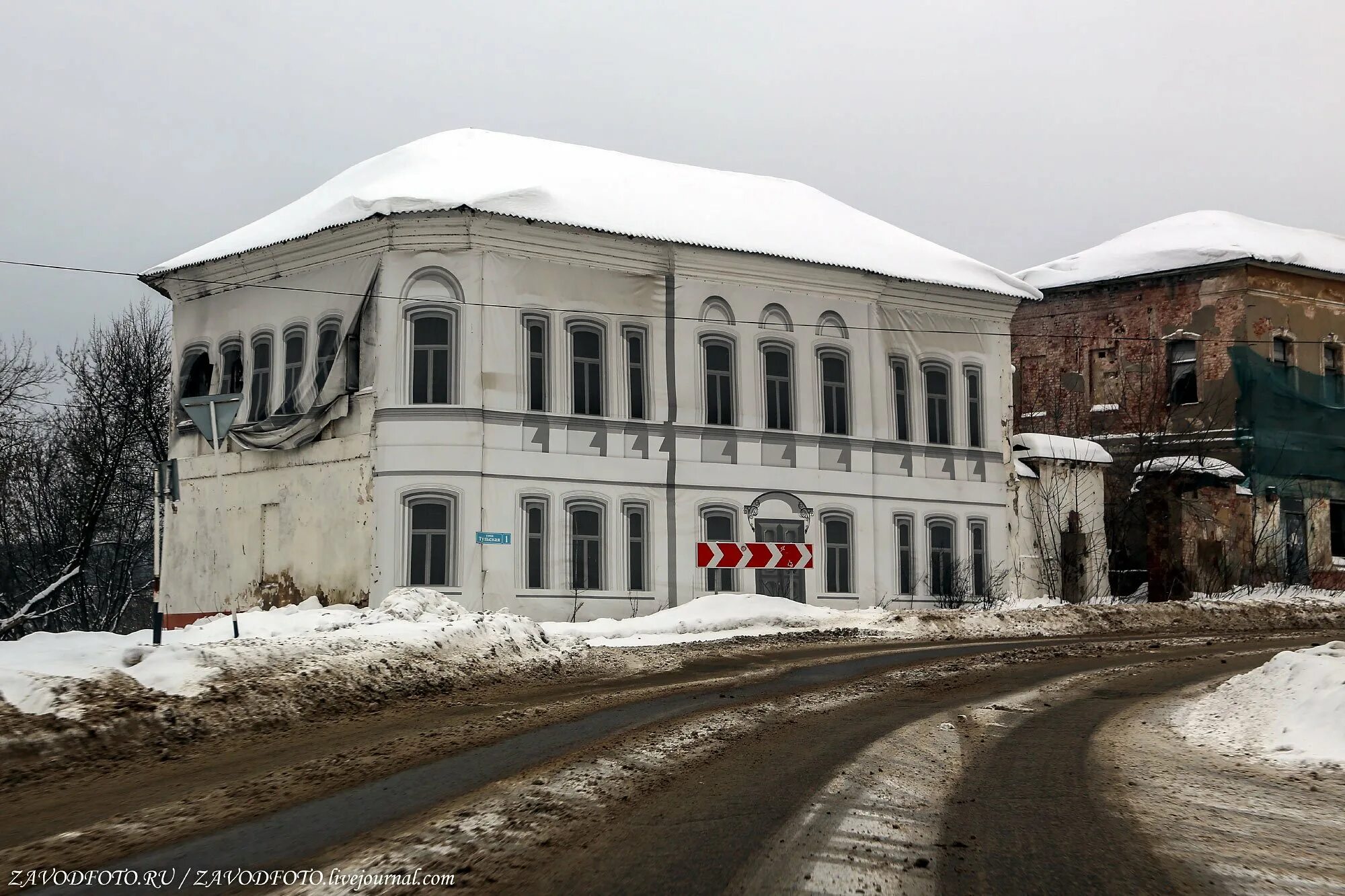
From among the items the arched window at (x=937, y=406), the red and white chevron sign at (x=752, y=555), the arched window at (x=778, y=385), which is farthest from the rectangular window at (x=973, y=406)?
the red and white chevron sign at (x=752, y=555)

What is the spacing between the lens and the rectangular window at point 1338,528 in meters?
42.3

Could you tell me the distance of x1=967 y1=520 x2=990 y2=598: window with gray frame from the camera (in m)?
32.7

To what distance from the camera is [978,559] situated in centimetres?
3306

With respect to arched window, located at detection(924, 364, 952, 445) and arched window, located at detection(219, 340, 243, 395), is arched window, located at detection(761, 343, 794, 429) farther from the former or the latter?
arched window, located at detection(219, 340, 243, 395)

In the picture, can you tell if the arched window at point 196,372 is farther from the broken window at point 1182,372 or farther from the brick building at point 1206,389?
the broken window at point 1182,372

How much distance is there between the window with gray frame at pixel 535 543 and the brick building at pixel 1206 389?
59.6 ft

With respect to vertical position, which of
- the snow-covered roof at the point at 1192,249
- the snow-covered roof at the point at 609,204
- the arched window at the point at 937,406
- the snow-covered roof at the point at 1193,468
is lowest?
the snow-covered roof at the point at 1193,468

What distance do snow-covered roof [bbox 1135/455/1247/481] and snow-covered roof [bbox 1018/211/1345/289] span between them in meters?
6.88

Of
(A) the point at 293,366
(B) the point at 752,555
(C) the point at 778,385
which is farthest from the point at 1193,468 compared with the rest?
(A) the point at 293,366

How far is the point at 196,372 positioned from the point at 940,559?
17.3 m

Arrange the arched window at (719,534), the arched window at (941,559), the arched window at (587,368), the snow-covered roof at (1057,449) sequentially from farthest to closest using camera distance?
the snow-covered roof at (1057,449) → the arched window at (941,559) → the arched window at (719,534) → the arched window at (587,368)

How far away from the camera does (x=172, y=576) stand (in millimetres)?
29516

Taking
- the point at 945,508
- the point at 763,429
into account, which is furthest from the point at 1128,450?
the point at 763,429

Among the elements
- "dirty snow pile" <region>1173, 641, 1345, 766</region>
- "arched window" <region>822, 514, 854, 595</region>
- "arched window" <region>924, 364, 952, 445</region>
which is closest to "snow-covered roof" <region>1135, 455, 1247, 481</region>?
"arched window" <region>924, 364, 952, 445</region>
